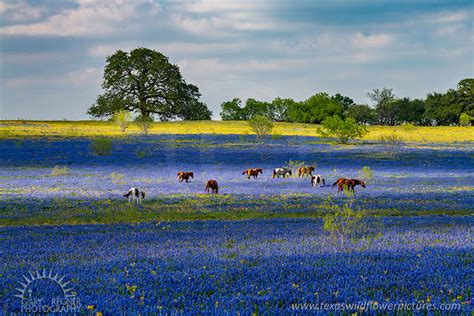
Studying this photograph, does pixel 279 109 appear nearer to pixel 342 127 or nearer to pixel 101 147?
pixel 342 127

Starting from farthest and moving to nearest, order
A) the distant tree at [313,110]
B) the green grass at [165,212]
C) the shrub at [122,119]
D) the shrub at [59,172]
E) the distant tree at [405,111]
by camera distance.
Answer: the distant tree at [405,111] → the distant tree at [313,110] → the shrub at [122,119] → the shrub at [59,172] → the green grass at [165,212]

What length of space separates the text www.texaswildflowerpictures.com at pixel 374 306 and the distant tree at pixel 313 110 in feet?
385

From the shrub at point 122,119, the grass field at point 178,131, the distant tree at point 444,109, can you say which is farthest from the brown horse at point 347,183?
the distant tree at point 444,109

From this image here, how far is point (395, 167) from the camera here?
45031 mm

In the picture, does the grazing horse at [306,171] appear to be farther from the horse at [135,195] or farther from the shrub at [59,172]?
the shrub at [59,172]

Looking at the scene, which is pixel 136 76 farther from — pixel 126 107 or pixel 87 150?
pixel 87 150

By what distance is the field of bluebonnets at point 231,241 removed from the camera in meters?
6.88

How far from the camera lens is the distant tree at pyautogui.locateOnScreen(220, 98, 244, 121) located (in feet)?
468

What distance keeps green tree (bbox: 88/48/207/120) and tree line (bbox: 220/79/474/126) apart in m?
30.2

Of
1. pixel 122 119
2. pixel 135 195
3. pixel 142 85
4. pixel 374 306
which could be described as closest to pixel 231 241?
pixel 374 306

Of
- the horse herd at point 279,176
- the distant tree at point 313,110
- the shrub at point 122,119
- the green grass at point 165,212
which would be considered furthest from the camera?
the distant tree at point 313,110

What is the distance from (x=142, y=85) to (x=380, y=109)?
6617 cm

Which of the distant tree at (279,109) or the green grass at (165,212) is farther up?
the distant tree at (279,109)

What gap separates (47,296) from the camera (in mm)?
6672
